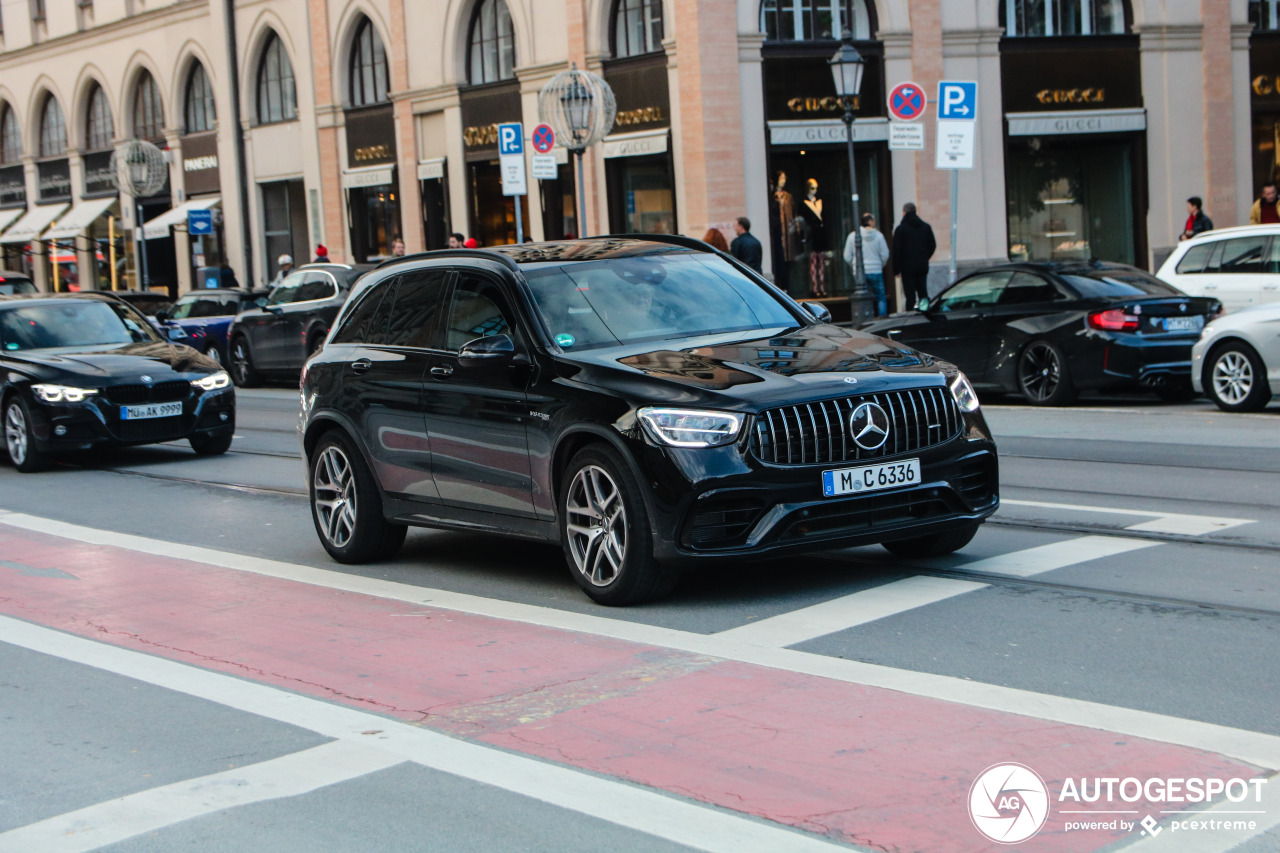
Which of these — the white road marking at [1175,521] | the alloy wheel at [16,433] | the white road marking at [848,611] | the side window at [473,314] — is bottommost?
the white road marking at [1175,521]

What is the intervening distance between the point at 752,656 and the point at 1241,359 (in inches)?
398

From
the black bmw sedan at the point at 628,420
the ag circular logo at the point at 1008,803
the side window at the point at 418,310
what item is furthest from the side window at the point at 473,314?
the ag circular logo at the point at 1008,803

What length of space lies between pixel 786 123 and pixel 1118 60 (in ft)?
21.3

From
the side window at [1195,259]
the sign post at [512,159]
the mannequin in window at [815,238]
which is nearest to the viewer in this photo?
the side window at [1195,259]

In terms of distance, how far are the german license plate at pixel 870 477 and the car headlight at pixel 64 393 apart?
9397 millimetres

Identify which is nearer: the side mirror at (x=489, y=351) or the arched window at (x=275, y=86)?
the side mirror at (x=489, y=351)

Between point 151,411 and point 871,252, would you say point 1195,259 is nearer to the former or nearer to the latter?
point 871,252

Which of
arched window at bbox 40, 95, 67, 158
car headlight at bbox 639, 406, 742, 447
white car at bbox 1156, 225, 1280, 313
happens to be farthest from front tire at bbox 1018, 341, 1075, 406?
arched window at bbox 40, 95, 67, 158

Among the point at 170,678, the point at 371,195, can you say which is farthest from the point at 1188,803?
the point at 371,195

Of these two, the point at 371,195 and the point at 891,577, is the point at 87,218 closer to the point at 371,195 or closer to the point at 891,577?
the point at 371,195

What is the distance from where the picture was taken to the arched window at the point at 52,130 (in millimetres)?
52000

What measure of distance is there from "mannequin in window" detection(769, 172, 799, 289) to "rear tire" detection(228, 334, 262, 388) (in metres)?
9.41

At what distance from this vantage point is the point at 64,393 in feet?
47.7

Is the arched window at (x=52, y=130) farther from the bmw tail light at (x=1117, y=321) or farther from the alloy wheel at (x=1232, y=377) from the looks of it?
the alloy wheel at (x=1232, y=377)
